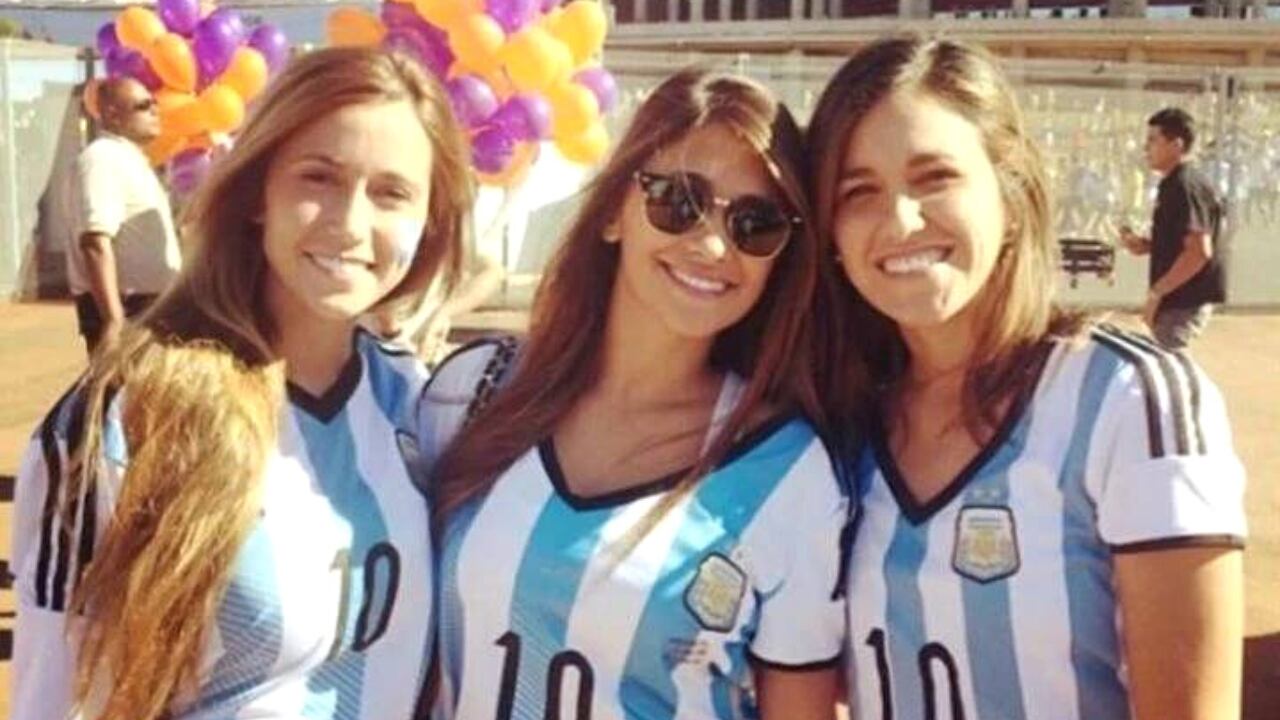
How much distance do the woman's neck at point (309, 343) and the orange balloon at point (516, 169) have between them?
469 cm

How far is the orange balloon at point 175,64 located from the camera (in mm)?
6727

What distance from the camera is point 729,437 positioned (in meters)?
2.10

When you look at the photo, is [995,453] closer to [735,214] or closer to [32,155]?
[735,214]

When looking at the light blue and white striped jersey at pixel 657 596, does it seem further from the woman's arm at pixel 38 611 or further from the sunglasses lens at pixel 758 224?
the woman's arm at pixel 38 611

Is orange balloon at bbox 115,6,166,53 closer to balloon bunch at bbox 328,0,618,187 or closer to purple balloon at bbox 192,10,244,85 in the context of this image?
purple balloon at bbox 192,10,244,85

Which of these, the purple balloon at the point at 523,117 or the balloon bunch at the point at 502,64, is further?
the purple balloon at the point at 523,117

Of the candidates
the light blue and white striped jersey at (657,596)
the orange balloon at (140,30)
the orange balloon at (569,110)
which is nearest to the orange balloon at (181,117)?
the orange balloon at (140,30)

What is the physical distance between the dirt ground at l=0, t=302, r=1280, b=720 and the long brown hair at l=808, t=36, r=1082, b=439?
2.70m

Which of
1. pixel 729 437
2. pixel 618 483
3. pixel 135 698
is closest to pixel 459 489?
pixel 618 483

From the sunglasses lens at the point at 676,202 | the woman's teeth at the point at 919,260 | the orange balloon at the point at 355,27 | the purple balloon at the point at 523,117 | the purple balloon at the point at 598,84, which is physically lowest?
the woman's teeth at the point at 919,260

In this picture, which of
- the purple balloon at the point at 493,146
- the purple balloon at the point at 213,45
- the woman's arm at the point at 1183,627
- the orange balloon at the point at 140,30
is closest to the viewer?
the woman's arm at the point at 1183,627

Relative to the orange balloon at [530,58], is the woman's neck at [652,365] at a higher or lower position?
lower

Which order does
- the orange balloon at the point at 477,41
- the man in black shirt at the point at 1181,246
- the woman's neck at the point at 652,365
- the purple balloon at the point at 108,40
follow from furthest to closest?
the man in black shirt at the point at 1181,246 < the purple balloon at the point at 108,40 < the orange balloon at the point at 477,41 < the woman's neck at the point at 652,365

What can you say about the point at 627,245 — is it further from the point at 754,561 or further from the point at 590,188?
the point at 754,561
